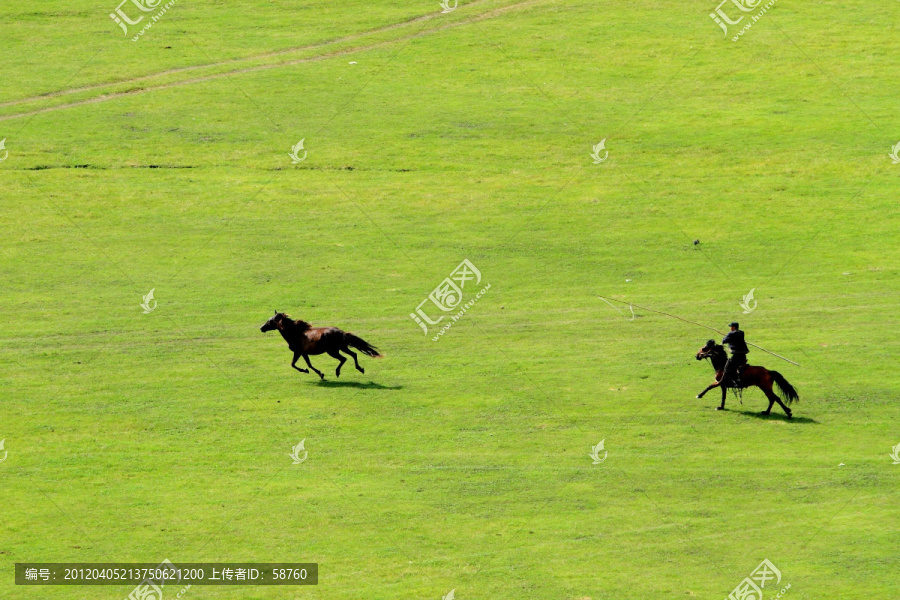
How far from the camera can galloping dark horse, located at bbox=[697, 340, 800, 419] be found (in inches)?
1109

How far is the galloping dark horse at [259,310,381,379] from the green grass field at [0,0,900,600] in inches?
35.3

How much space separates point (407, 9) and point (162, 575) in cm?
5072

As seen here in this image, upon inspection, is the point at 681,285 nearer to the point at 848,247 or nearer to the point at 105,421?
the point at 848,247

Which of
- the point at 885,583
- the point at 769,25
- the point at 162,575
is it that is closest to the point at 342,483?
the point at 162,575

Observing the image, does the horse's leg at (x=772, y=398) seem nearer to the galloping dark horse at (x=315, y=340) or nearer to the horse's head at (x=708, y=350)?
the horse's head at (x=708, y=350)

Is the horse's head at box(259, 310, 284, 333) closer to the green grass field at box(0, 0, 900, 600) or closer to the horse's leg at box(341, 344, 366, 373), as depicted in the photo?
the green grass field at box(0, 0, 900, 600)

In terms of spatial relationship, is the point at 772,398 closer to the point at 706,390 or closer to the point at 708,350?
the point at 706,390

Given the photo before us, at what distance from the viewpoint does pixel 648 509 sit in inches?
953

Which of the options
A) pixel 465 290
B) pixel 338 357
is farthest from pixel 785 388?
pixel 465 290

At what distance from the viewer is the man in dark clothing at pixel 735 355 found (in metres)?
28.2

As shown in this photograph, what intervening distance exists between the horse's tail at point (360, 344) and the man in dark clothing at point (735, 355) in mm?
8676

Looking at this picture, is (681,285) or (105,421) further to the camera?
(681,285)

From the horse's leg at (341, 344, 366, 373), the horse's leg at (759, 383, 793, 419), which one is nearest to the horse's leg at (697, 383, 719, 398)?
the horse's leg at (759, 383, 793, 419)

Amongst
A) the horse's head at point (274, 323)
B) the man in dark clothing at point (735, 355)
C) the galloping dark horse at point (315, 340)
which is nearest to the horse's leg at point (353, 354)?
the galloping dark horse at point (315, 340)
